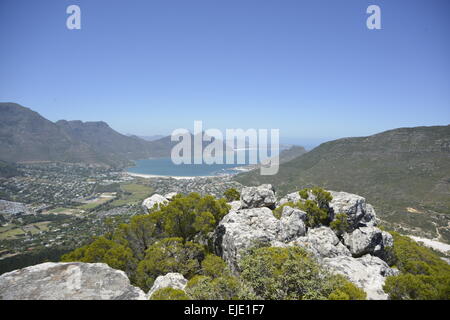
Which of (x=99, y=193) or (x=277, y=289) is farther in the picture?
(x=99, y=193)

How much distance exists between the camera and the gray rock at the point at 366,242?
18062 mm

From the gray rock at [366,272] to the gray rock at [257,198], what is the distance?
9060 millimetres

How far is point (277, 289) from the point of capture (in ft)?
31.3

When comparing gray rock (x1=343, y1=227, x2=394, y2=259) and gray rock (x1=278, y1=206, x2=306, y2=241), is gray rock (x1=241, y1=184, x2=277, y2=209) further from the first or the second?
gray rock (x1=343, y1=227, x2=394, y2=259)

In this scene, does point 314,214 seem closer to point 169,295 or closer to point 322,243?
point 322,243

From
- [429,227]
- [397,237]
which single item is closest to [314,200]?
[397,237]

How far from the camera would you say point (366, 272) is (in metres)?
13.4

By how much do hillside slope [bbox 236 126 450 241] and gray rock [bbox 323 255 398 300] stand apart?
77369 mm

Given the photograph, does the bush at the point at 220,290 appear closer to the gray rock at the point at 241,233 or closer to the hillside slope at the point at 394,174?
the gray rock at the point at 241,233

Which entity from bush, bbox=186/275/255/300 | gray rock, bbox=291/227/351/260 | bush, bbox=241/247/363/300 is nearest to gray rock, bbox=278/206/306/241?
gray rock, bbox=291/227/351/260

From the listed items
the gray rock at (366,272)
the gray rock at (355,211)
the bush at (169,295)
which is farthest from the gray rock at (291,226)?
the bush at (169,295)

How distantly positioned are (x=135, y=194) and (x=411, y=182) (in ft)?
482

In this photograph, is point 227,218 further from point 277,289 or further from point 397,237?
point 397,237

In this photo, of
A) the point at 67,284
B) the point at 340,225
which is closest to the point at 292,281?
the point at 67,284
